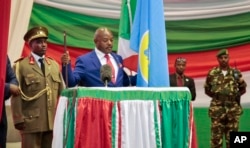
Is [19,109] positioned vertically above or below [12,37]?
below

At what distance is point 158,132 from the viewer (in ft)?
10.4

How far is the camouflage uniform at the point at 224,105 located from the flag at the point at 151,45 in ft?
9.68

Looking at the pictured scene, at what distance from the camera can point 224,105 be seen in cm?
634

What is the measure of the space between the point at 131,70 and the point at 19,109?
44.1 inches

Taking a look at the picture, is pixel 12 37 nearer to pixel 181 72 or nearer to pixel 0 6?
pixel 181 72

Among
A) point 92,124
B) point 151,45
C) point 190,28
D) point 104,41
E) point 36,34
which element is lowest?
point 92,124

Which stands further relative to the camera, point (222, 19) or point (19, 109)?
point (222, 19)

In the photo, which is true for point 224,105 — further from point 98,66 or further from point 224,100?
point 98,66

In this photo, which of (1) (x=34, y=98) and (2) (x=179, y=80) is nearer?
(1) (x=34, y=98)

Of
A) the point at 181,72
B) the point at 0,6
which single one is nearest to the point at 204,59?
the point at 181,72

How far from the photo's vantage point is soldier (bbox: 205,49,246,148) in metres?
6.32

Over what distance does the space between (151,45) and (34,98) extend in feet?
4.50

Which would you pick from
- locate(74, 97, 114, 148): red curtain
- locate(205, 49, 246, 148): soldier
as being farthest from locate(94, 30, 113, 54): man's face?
locate(205, 49, 246, 148): soldier

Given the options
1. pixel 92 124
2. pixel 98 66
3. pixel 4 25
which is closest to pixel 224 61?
pixel 98 66
